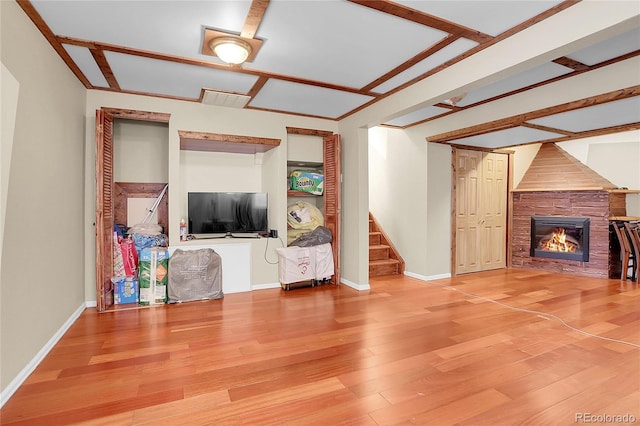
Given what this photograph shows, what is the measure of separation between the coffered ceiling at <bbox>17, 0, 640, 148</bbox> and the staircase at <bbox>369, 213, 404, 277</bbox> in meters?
2.57

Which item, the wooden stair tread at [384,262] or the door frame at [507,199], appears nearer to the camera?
the door frame at [507,199]

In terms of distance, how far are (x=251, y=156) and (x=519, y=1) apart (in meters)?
3.87

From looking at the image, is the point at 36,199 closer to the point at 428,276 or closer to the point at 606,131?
the point at 428,276

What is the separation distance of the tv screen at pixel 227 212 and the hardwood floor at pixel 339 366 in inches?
41.5

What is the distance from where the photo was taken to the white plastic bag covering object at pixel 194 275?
391 cm

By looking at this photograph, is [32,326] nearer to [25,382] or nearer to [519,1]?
[25,382]

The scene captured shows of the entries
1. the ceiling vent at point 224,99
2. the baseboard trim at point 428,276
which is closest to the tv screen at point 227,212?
the ceiling vent at point 224,99

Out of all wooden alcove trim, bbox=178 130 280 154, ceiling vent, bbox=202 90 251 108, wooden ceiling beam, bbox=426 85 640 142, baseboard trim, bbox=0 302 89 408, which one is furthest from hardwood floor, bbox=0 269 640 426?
ceiling vent, bbox=202 90 251 108

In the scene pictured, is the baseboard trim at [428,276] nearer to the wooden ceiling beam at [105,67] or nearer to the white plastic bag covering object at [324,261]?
the white plastic bag covering object at [324,261]

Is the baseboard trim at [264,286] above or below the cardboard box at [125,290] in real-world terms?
below

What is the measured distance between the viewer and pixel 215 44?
262 cm

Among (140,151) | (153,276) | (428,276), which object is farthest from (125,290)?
(428,276)

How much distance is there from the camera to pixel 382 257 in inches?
232

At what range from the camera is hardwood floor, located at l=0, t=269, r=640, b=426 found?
186 centimetres
